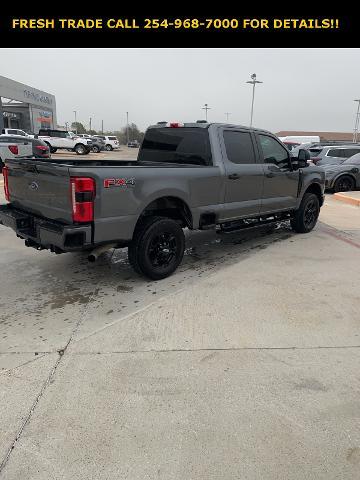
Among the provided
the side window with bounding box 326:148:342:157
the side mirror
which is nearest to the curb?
the side window with bounding box 326:148:342:157

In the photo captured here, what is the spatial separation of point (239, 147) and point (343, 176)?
8701mm

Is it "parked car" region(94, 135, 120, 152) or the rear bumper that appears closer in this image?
the rear bumper

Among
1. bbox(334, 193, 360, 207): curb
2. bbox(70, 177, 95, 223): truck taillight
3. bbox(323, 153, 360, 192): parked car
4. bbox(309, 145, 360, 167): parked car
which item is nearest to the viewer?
bbox(70, 177, 95, 223): truck taillight

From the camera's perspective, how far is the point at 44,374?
2812 millimetres

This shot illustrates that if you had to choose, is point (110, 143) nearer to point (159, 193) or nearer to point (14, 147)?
point (14, 147)

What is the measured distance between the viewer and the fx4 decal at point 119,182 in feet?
12.6

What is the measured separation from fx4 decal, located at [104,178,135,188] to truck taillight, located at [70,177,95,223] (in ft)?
0.54

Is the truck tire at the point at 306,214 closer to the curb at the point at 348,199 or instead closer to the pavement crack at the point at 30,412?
the curb at the point at 348,199

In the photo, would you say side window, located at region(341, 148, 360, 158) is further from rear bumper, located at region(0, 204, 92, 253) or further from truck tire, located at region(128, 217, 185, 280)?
rear bumper, located at region(0, 204, 92, 253)

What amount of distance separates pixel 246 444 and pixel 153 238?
105 inches

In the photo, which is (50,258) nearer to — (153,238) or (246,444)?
(153,238)

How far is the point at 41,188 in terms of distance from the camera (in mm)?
4094

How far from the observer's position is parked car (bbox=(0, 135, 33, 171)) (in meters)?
14.6

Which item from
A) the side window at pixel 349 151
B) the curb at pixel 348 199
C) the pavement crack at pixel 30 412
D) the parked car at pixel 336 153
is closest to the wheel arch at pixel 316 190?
the curb at pixel 348 199
